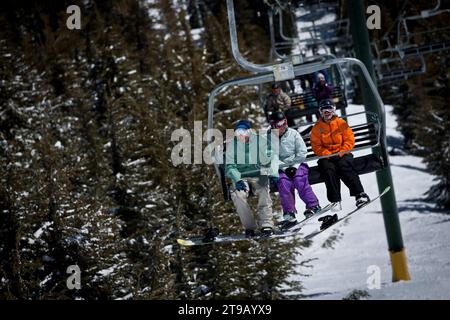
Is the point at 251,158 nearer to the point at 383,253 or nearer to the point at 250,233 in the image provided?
the point at 250,233

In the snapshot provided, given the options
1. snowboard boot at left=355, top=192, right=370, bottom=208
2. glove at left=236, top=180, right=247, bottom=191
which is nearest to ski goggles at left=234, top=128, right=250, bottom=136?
glove at left=236, top=180, right=247, bottom=191

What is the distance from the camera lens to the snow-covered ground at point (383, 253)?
17250 mm

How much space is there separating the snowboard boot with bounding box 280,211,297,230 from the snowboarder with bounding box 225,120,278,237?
0.46 ft

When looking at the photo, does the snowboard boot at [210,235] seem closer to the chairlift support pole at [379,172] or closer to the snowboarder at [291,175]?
the snowboarder at [291,175]

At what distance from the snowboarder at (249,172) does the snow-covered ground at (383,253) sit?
8.62 m

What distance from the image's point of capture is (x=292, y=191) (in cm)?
809

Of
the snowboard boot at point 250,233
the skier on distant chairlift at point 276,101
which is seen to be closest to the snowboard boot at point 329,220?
the snowboard boot at point 250,233

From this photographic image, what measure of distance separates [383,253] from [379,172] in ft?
34.3

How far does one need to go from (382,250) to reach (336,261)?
175cm

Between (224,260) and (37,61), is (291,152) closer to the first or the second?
(224,260)

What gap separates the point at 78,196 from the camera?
17.8 meters

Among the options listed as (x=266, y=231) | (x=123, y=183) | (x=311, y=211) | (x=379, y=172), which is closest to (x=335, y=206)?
(x=311, y=211)
